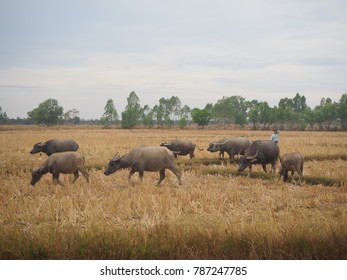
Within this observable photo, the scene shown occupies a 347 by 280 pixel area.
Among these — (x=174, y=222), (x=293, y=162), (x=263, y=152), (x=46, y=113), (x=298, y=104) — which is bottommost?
(x=174, y=222)

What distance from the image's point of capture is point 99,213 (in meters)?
6.50

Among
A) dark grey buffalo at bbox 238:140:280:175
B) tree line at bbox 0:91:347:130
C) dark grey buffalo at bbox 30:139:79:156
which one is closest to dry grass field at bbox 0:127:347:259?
dark grey buffalo at bbox 238:140:280:175

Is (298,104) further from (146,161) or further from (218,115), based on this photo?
(146,161)

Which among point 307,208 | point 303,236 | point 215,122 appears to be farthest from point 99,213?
point 215,122

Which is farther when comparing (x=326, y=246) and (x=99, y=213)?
(x=99, y=213)

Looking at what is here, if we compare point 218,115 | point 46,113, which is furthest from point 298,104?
point 46,113

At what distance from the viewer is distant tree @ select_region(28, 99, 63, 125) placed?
5812 centimetres

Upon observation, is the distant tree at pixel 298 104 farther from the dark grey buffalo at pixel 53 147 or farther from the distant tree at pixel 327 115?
the dark grey buffalo at pixel 53 147

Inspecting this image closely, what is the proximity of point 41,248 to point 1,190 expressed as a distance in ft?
16.8

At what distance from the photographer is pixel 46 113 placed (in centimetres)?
5878

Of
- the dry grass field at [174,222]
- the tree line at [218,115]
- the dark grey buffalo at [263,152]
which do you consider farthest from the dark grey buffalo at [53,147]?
the tree line at [218,115]

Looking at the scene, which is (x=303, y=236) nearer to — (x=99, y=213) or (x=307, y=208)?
(x=307, y=208)

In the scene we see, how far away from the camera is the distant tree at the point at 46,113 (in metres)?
58.1

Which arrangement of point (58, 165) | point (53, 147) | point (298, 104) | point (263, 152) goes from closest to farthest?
point (58, 165) < point (263, 152) < point (53, 147) < point (298, 104)
